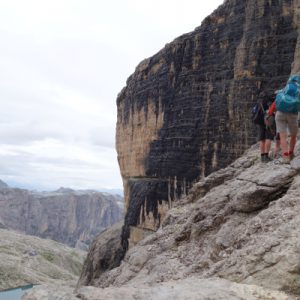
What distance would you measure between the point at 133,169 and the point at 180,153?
9.69 m

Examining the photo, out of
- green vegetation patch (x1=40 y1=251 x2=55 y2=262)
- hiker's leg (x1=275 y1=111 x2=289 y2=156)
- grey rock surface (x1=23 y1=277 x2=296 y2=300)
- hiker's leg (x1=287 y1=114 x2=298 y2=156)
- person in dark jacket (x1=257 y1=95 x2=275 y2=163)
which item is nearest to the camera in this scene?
grey rock surface (x1=23 y1=277 x2=296 y2=300)

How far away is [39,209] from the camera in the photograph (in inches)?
7485

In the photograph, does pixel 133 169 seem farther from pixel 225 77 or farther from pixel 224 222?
pixel 224 222

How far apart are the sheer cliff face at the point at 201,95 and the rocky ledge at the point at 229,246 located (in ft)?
56.3

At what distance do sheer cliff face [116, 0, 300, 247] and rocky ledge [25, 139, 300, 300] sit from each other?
17166 millimetres

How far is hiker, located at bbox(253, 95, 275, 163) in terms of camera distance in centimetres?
1067

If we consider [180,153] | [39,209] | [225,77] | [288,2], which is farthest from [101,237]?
[39,209]

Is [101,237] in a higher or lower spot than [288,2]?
lower

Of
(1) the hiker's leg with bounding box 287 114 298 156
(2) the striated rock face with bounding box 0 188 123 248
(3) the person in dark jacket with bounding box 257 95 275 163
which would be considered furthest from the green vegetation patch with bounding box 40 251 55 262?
(1) the hiker's leg with bounding box 287 114 298 156

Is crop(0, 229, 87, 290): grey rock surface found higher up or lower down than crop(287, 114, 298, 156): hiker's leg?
lower down

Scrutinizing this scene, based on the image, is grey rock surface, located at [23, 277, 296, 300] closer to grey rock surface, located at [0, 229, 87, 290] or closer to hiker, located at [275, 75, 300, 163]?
hiker, located at [275, 75, 300, 163]

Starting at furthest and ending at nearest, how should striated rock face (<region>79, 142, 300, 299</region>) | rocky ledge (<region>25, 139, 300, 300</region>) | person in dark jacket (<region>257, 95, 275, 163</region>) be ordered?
person in dark jacket (<region>257, 95, 275, 163</region>), striated rock face (<region>79, 142, 300, 299</region>), rocky ledge (<region>25, 139, 300, 300</region>)

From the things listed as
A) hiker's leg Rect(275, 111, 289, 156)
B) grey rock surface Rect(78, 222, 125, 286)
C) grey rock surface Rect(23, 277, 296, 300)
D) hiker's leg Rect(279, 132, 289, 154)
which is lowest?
grey rock surface Rect(78, 222, 125, 286)

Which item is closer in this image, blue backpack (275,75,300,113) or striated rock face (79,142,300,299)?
striated rock face (79,142,300,299)
